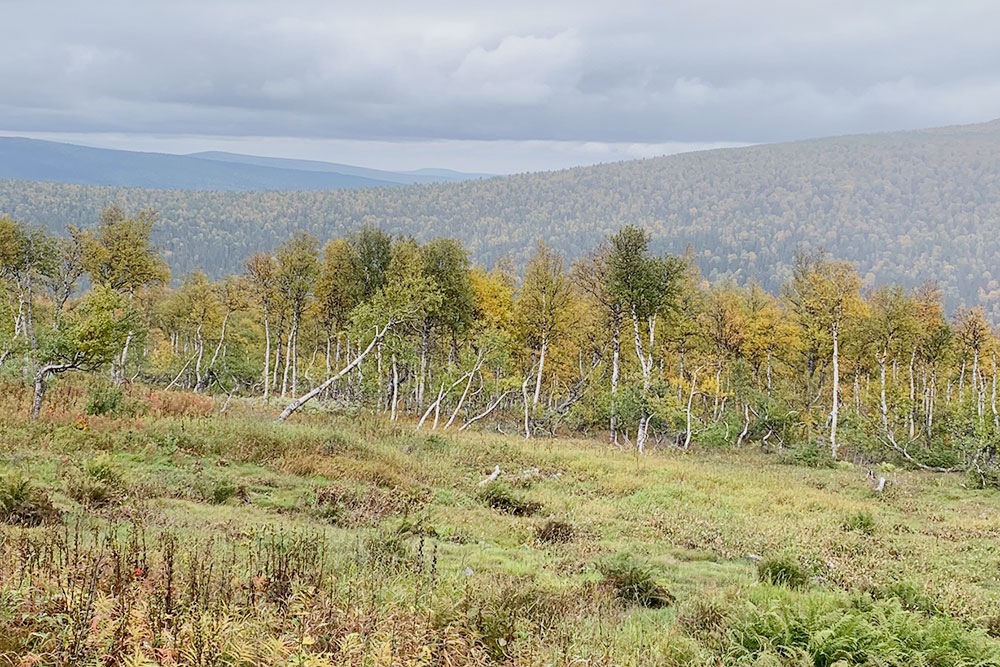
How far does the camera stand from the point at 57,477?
11.2m

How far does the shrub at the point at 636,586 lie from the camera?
804cm

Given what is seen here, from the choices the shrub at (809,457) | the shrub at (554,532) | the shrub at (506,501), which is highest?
the shrub at (554,532)

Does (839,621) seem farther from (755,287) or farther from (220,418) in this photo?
(755,287)

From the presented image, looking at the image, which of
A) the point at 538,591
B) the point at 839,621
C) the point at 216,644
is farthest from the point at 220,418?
the point at 839,621

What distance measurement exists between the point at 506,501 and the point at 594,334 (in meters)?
29.7

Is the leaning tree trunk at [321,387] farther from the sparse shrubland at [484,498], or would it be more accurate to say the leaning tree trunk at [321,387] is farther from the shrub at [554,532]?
the shrub at [554,532]

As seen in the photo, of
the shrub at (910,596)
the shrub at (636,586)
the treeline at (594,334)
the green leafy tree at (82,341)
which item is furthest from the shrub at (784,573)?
the treeline at (594,334)

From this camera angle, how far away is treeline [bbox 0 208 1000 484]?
31.6 m

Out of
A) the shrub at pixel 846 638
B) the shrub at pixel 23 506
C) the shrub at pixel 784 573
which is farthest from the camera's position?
the shrub at pixel 784 573

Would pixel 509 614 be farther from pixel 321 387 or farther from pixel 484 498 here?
pixel 321 387

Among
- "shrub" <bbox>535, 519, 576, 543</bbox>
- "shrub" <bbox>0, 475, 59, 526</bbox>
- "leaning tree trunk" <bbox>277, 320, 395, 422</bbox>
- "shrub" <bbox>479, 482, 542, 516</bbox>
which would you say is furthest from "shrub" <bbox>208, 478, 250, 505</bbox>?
"leaning tree trunk" <bbox>277, 320, 395, 422</bbox>

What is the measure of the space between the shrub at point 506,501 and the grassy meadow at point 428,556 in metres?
0.07

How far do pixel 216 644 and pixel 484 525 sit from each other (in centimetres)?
758

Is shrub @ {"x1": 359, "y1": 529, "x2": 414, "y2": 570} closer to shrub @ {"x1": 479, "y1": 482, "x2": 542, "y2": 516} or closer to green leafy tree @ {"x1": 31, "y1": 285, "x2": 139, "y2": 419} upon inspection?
shrub @ {"x1": 479, "y1": 482, "x2": 542, "y2": 516}
